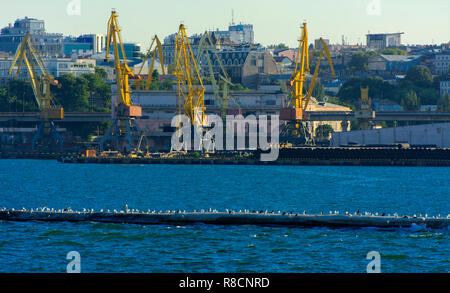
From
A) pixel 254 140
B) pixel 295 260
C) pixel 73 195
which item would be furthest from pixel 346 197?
pixel 254 140

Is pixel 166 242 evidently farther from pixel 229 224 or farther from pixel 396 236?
pixel 396 236

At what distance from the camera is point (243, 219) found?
2483 inches

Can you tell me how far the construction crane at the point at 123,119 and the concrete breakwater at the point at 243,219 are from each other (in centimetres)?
9062

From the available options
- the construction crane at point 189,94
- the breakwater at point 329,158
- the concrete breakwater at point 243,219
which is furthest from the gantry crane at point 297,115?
the concrete breakwater at point 243,219

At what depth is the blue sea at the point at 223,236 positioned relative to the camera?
2021 inches

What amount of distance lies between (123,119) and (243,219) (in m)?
98.2

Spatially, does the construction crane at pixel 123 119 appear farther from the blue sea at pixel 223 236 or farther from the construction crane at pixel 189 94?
the blue sea at pixel 223 236

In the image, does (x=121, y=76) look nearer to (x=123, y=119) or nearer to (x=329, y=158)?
(x=123, y=119)

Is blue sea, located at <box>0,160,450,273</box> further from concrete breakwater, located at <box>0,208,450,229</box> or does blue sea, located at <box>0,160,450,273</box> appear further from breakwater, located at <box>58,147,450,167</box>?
breakwater, located at <box>58,147,450,167</box>

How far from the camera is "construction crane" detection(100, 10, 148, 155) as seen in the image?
511 feet

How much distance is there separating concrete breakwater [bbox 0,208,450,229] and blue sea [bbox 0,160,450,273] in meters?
0.85

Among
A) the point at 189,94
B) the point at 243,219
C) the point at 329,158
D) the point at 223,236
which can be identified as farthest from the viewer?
the point at 189,94

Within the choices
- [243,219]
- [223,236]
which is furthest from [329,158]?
[223,236]

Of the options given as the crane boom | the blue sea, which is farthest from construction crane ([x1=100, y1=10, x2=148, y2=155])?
the blue sea
